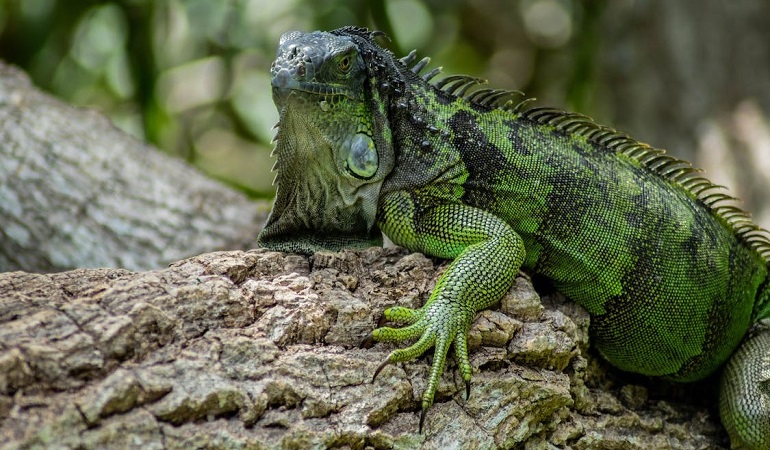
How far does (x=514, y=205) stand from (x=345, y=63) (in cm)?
135

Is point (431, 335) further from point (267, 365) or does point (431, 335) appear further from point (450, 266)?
point (267, 365)

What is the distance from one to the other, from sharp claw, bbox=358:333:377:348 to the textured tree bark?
2.98 m

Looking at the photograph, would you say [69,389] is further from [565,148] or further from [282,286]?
[565,148]

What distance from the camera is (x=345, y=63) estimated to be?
4.29m

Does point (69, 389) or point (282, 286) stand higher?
point (282, 286)

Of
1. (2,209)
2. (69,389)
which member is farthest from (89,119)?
(69,389)

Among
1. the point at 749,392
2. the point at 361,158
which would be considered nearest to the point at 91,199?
the point at 361,158

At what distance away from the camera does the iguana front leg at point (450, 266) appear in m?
3.75

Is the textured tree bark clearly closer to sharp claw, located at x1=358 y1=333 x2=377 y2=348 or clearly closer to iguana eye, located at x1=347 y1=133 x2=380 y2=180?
iguana eye, located at x1=347 y1=133 x2=380 y2=180

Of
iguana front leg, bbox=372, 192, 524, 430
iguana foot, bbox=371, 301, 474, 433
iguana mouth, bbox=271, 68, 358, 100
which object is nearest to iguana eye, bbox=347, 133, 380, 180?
iguana front leg, bbox=372, 192, 524, 430

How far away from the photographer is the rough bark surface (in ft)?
10.0

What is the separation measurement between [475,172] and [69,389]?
262cm

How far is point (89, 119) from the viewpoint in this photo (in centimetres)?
675

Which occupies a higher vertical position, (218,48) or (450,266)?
(218,48)
